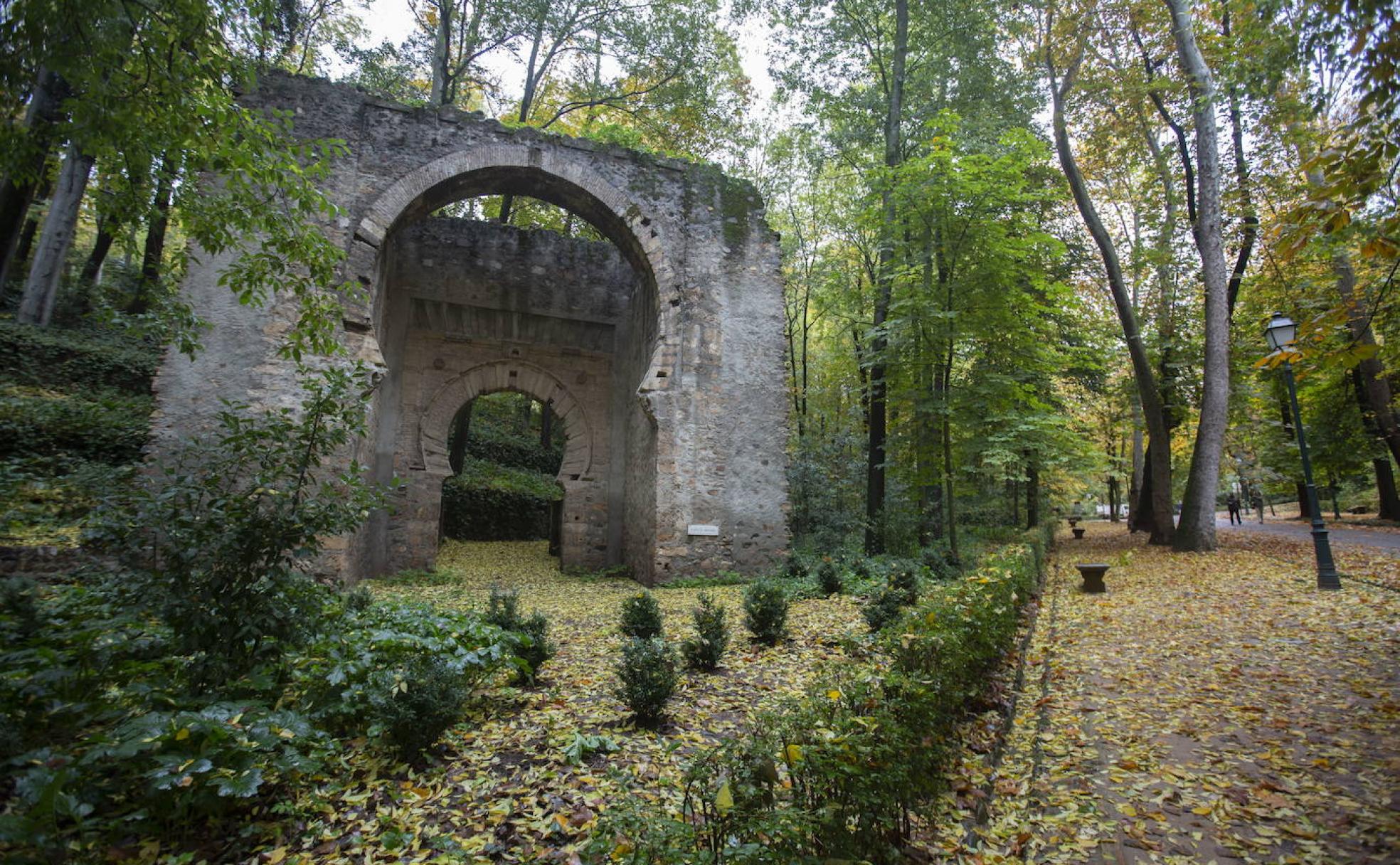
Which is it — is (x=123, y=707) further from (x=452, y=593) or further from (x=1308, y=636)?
(x=1308, y=636)

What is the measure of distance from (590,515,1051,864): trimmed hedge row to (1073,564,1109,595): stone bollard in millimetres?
6470

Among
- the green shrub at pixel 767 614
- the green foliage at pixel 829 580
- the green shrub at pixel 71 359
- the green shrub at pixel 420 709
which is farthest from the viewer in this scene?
the green shrub at pixel 71 359

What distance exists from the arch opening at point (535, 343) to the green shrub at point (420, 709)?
6.90 metres

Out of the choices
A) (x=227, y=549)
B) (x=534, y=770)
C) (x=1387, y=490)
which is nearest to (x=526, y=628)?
(x=534, y=770)

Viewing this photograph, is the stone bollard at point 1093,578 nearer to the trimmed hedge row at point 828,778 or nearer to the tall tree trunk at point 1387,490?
the trimmed hedge row at point 828,778


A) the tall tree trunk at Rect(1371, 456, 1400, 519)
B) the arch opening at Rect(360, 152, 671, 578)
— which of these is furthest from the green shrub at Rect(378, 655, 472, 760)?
the tall tree trunk at Rect(1371, 456, 1400, 519)

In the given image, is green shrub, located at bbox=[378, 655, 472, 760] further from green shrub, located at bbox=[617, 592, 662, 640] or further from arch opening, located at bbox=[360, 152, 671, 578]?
arch opening, located at bbox=[360, 152, 671, 578]

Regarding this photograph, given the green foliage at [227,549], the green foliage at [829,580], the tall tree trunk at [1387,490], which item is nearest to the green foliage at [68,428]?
the green foliage at [227,549]

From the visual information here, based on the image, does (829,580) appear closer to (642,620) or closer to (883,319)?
(642,620)

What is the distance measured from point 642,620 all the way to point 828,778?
3647mm

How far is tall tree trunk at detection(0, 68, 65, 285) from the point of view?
13.3 feet

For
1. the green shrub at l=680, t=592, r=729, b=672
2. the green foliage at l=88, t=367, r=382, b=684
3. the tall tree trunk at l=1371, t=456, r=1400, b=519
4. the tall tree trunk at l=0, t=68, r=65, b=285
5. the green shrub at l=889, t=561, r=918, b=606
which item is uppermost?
the tall tree trunk at l=0, t=68, r=65, b=285

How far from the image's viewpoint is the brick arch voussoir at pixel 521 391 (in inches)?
470

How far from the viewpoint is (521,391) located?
12805mm
